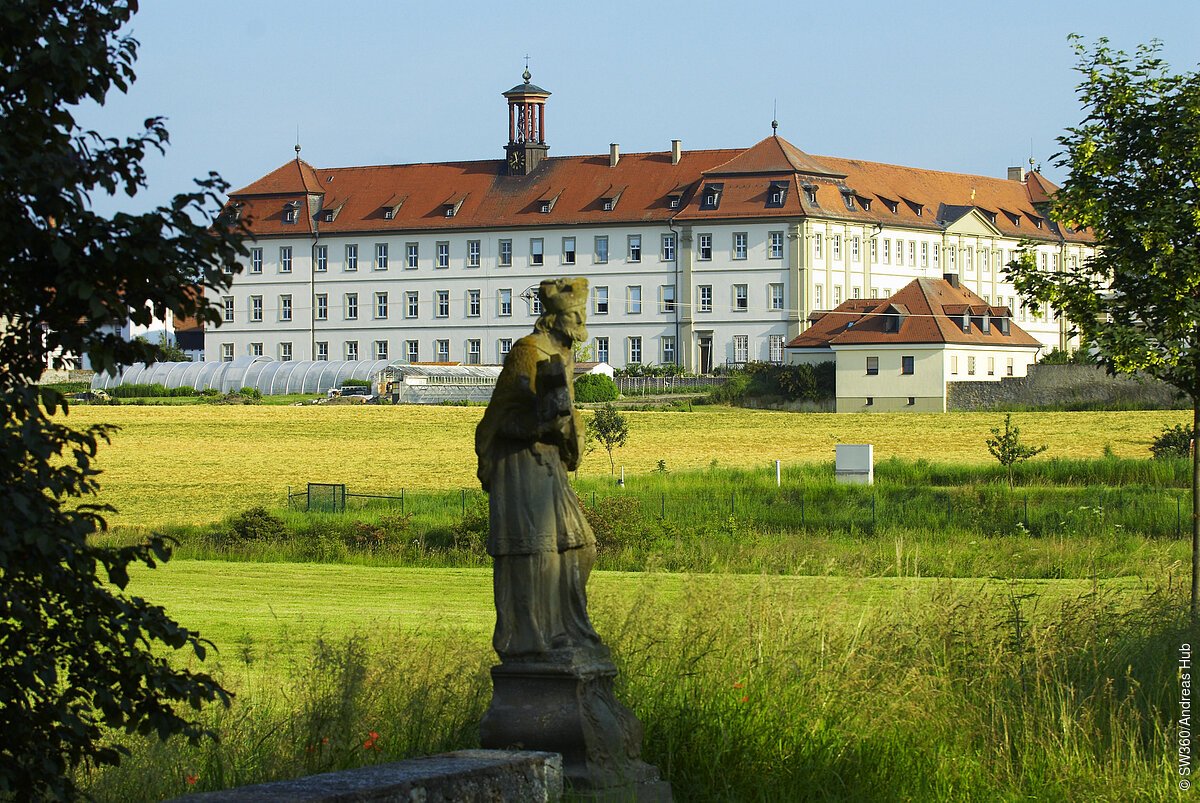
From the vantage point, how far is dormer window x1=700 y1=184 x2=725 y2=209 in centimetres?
10625

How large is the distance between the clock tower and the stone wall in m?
38.8

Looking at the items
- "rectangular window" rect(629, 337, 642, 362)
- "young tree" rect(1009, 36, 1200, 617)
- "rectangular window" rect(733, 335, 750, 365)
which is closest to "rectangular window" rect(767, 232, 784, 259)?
"rectangular window" rect(733, 335, 750, 365)

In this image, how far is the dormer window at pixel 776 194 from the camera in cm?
10462

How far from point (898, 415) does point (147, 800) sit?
70.7 meters

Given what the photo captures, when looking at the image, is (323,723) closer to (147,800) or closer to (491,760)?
(147,800)

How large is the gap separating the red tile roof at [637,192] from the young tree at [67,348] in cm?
9813

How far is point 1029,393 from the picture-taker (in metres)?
81.0

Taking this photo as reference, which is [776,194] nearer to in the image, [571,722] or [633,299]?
[633,299]

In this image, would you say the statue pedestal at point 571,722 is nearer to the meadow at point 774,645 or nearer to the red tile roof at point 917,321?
→ the meadow at point 774,645

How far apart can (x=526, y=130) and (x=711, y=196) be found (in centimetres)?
1487

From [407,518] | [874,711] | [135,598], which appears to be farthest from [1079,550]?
[135,598]

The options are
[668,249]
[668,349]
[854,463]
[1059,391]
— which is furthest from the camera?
[668,249]

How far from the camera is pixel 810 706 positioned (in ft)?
34.1

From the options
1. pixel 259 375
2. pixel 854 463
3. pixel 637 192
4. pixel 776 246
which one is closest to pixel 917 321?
pixel 776 246
